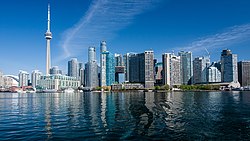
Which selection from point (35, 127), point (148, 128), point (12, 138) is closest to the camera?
point (12, 138)

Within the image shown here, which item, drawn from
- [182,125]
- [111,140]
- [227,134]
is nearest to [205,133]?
[227,134]

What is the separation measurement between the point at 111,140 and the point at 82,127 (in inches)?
482

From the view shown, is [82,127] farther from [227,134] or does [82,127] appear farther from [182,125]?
[227,134]

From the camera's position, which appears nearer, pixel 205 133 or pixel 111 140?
pixel 111 140

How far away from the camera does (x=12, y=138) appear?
3872 centimetres

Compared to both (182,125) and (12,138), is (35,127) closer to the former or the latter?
(12,138)

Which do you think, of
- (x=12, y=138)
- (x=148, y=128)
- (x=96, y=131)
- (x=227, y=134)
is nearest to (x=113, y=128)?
(x=96, y=131)

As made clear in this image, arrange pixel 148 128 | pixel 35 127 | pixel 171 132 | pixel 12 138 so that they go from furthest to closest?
1. pixel 35 127
2. pixel 148 128
3. pixel 171 132
4. pixel 12 138

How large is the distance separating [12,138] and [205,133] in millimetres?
32458

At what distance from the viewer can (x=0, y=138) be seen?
38906 millimetres

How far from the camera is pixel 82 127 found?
4672 cm

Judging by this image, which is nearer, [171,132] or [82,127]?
[171,132]

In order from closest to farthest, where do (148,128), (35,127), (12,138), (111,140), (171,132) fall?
(111,140), (12,138), (171,132), (148,128), (35,127)

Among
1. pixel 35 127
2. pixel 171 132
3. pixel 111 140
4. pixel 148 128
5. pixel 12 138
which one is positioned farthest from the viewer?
pixel 35 127
